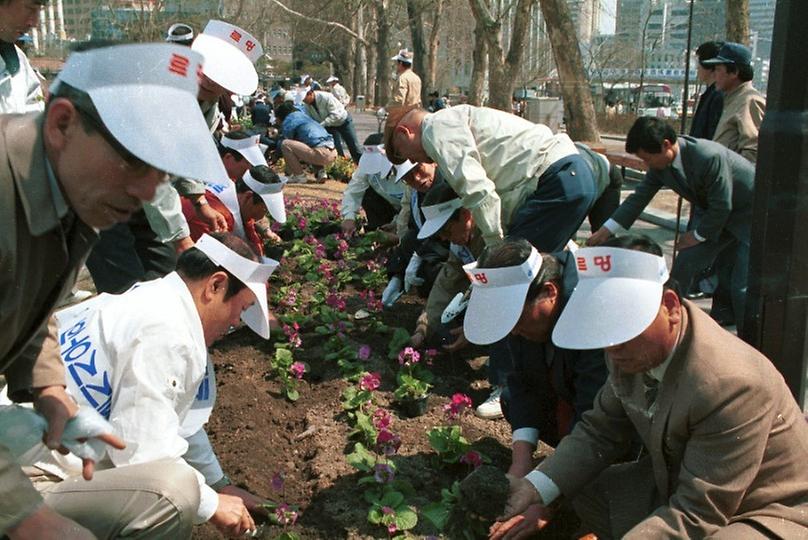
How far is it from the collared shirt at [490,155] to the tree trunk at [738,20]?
597 cm

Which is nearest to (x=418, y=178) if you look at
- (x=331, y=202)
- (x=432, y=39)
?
(x=331, y=202)

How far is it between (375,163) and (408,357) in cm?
244

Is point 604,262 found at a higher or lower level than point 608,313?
higher

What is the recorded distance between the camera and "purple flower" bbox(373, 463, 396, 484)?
3191 mm

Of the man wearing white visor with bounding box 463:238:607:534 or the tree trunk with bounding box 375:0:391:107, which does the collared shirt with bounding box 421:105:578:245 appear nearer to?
the man wearing white visor with bounding box 463:238:607:534

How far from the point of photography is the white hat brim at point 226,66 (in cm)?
398

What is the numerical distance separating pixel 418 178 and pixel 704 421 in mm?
2947

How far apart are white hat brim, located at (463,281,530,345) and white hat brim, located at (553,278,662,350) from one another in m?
0.33

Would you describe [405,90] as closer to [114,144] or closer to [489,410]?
[489,410]

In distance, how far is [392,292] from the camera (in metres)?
5.66

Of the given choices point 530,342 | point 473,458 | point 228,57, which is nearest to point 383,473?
point 473,458

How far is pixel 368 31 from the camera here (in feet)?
139

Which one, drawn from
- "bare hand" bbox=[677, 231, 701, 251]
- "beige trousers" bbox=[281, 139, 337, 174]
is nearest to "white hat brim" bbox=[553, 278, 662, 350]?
"bare hand" bbox=[677, 231, 701, 251]

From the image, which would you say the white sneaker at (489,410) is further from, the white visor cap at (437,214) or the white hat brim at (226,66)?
the white hat brim at (226,66)
